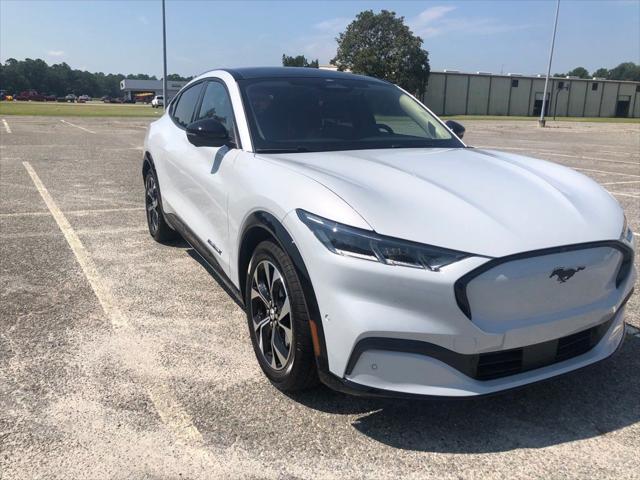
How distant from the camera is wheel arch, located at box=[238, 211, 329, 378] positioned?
2.44 metres

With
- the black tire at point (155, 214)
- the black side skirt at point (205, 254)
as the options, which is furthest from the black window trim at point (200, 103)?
the black side skirt at point (205, 254)

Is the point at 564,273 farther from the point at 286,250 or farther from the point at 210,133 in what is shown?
the point at 210,133

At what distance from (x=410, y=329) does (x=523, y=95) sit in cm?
8671

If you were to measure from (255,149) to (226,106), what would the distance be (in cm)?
71

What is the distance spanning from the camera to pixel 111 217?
675 centimetres

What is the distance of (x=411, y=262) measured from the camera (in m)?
2.25

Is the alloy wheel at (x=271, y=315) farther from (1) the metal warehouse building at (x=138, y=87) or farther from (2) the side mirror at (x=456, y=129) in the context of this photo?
(1) the metal warehouse building at (x=138, y=87)

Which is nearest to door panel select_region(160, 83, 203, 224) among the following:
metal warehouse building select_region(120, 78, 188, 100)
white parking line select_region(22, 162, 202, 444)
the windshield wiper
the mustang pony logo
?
white parking line select_region(22, 162, 202, 444)

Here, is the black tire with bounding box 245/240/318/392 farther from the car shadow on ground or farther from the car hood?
the car hood

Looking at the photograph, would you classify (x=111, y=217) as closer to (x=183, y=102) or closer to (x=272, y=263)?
(x=183, y=102)

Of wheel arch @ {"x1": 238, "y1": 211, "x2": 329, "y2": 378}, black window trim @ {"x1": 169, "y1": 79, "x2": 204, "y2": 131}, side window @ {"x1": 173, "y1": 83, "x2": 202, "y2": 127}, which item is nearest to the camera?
wheel arch @ {"x1": 238, "y1": 211, "x2": 329, "y2": 378}

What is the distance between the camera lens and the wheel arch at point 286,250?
244 cm

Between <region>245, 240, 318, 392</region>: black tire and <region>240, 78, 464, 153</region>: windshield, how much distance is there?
0.79 meters

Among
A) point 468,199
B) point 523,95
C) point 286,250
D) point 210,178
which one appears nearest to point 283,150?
point 210,178
